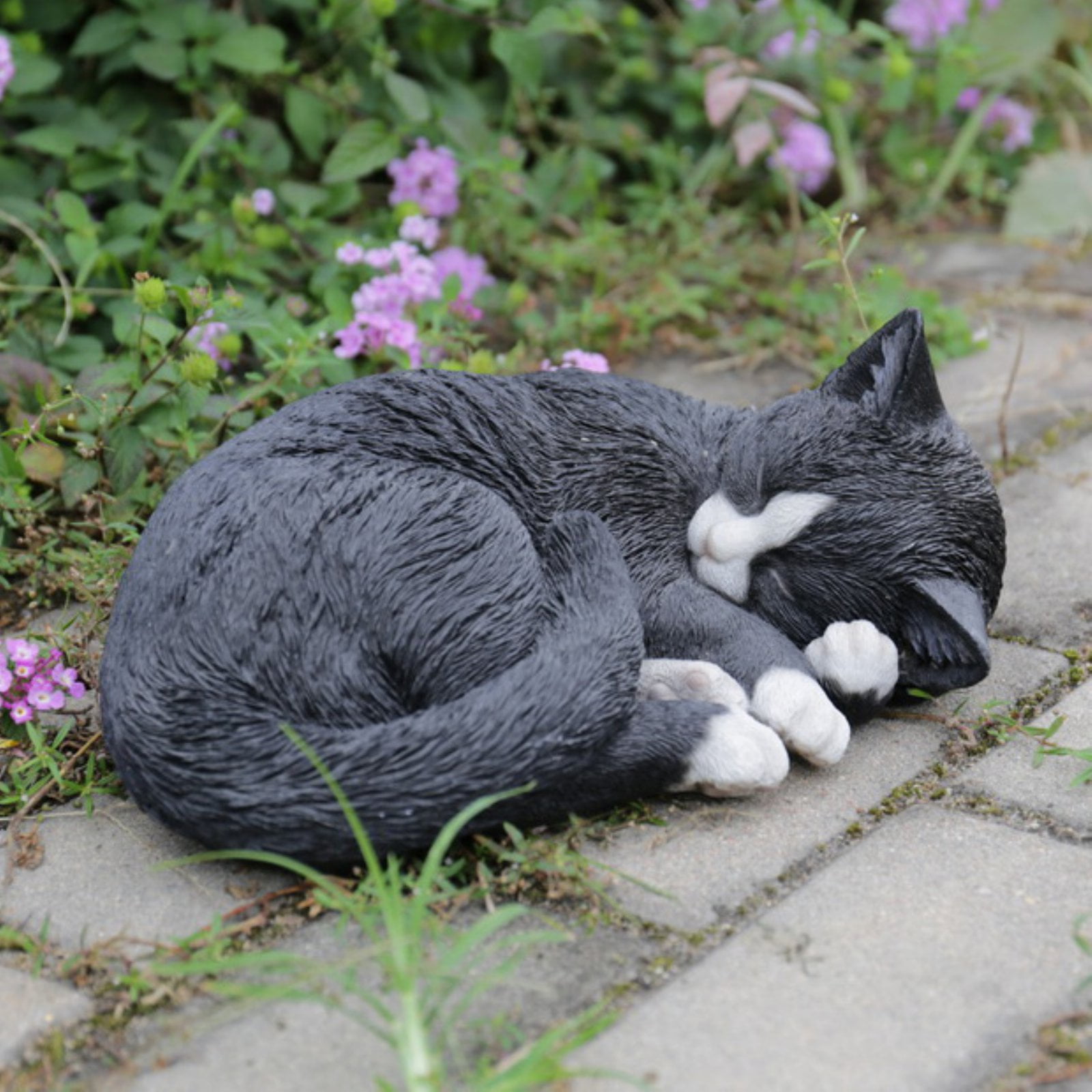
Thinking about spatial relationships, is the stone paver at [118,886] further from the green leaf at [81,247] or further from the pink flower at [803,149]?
the pink flower at [803,149]

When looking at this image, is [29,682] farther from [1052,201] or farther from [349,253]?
[1052,201]

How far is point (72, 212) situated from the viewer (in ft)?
10.4

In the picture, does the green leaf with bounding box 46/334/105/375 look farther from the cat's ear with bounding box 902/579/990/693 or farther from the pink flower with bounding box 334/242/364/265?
the cat's ear with bounding box 902/579/990/693

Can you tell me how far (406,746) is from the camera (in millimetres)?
1787

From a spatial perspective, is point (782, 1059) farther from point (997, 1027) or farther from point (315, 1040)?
point (315, 1040)

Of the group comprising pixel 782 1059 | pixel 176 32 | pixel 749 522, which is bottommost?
pixel 782 1059

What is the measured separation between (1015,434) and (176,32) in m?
2.27

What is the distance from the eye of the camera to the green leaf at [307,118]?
362 centimetres

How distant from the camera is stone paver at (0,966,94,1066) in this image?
62.6 inches

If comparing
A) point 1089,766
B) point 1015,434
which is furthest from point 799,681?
point 1015,434

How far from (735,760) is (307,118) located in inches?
92.3

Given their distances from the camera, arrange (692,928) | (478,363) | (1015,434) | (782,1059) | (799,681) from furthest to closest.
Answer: (1015,434) → (478,363) → (799,681) → (692,928) → (782,1059)

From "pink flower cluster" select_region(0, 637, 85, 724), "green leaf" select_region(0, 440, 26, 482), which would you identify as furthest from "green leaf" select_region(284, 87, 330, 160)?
"pink flower cluster" select_region(0, 637, 85, 724)

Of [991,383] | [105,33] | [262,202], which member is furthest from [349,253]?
[991,383]
